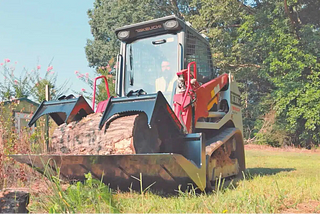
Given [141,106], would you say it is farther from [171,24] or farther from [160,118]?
[171,24]

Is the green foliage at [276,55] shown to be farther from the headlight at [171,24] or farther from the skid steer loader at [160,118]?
the headlight at [171,24]

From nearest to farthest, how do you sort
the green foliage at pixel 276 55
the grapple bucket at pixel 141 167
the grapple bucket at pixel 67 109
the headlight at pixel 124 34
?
the grapple bucket at pixel 141 167
the grapple bucket at pixel 67 109
the headlight at pixel 124 34
the green foliage at pixel 276 55

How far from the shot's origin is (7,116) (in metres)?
5.95

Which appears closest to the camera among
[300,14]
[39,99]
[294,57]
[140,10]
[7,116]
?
[7,116]

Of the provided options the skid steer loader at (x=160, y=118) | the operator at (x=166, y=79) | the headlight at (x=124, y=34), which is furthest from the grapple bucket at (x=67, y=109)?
the headlight at (x=124, y=34)

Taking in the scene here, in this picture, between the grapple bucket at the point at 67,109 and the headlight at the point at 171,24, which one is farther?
the headlight at the point at 171,24

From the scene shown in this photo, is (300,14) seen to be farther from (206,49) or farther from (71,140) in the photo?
(71,140)

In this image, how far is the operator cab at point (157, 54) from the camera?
5.43 meters

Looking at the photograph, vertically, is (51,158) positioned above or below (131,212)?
above

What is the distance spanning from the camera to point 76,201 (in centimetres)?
339

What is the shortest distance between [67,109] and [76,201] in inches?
63.4

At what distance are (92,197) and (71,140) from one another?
122 cm

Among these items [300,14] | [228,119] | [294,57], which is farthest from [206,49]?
[300,14]

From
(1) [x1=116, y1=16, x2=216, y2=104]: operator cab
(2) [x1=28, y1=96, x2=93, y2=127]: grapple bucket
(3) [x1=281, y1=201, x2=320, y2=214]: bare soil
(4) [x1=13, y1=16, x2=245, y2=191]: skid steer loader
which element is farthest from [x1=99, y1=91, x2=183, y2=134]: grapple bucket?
(3) [x1=281, y1=201, x2=320, y2=214]: bare soil
